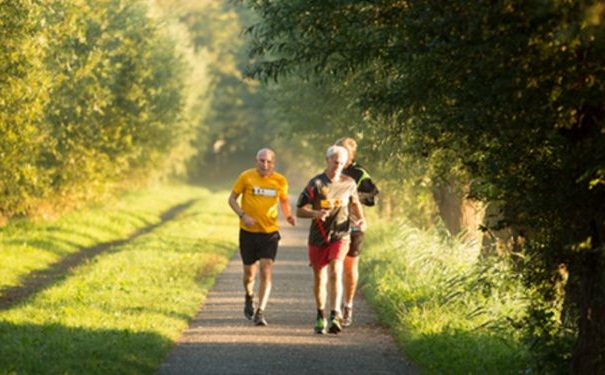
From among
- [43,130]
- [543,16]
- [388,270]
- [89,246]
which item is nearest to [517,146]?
[543,16]

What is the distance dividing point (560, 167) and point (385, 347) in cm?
432

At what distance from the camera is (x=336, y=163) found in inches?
480

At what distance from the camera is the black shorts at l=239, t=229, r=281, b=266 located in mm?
13023

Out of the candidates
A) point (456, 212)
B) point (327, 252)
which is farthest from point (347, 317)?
point (456, 212)

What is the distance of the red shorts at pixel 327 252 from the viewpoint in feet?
40.7

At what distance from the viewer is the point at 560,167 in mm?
7785

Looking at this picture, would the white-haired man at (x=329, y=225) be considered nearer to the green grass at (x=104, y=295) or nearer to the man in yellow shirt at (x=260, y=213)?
the man in yellow shirt at (x=260, y=213)

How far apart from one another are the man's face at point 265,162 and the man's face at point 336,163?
925 mm

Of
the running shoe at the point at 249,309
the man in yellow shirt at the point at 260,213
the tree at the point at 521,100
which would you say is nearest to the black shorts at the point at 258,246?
the man in yellow shirt at the point at 260,213

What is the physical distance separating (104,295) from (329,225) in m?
4.18

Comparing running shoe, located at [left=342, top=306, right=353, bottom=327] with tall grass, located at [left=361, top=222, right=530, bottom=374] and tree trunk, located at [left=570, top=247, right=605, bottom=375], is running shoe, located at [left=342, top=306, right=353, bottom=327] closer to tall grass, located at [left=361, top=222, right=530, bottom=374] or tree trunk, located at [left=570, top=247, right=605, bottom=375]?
tall grass, located at [left=361, top=222, right=530, bottom=374]

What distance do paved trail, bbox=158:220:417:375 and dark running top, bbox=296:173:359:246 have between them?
121 cm

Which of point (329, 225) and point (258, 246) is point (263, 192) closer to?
A: point (258, 246)

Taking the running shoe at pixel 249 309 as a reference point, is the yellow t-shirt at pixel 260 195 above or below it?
above
